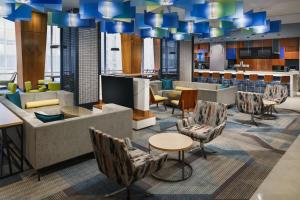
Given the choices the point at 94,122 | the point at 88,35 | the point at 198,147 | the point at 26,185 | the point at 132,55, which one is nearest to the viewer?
the point at 26,185

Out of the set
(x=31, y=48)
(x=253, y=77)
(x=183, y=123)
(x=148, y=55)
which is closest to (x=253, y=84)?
(x=253, y=77)

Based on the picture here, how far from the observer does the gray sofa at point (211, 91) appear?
27.3ft

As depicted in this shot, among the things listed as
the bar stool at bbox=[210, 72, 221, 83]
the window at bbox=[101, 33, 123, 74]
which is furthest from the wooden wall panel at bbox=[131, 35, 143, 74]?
the bar stool at bbox=[210, 72, 221, 83]

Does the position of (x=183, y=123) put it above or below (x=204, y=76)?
below

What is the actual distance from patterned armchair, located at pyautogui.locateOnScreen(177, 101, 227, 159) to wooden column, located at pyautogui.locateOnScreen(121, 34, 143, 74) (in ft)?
34.3

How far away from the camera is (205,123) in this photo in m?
5.11

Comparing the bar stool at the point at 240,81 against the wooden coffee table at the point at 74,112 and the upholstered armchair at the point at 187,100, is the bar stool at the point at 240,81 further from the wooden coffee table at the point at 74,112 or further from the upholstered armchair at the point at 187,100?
the wooden coffee table at the point at 74,112

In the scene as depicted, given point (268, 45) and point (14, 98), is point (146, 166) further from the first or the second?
point (268, 45)

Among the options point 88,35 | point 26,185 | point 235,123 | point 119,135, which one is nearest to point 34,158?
point 26,185

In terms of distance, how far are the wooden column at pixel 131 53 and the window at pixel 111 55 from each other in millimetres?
439

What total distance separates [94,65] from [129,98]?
3.27 m

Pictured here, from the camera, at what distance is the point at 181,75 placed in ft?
37.8

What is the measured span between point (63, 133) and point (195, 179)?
6.98ft

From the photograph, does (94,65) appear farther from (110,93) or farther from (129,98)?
(129,98)
